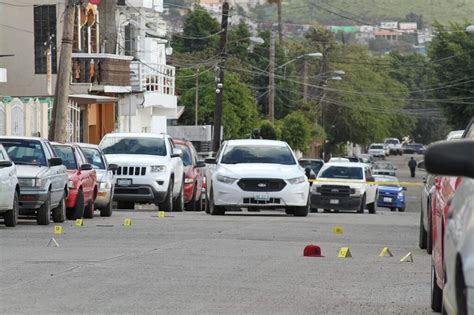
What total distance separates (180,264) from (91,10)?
41.0 meters

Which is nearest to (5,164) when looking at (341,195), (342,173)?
(341,195)

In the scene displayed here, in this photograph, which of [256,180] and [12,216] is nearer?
[12,216]

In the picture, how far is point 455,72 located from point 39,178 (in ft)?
151

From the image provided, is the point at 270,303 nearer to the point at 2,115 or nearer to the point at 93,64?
the point at 2,115

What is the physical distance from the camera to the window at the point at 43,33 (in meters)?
52.1

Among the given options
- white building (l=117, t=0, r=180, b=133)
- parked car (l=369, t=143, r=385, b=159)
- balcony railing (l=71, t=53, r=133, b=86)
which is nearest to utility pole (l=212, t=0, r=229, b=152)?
white building (l=117, t=0, r=180, b=133)

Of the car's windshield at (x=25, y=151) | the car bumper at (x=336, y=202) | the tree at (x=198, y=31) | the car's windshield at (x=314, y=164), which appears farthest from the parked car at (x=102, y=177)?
the tree at (x=198, y=31)

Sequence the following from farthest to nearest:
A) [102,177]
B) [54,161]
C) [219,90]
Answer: [219,90] → [102,177] → [54,161]

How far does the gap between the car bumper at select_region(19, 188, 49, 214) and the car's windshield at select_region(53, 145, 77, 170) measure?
15.1ft

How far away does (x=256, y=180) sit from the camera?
28641 millimetres

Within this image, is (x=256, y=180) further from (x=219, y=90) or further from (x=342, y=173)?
(x=219, y=90)

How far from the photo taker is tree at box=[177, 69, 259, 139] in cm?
7938

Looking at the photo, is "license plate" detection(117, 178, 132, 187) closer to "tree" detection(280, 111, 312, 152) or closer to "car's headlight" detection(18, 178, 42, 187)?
"car's headlight" detection(18, 178, 42, 187)

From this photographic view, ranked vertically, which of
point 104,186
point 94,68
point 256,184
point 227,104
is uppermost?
point 94,68
